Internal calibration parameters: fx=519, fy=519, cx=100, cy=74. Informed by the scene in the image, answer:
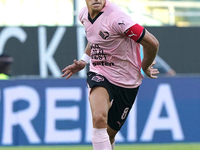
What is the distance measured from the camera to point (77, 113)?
882cm

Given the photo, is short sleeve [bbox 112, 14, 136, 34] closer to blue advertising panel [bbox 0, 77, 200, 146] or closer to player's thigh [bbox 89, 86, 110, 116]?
player's thigh [bbox 89, 86, 110, 116]

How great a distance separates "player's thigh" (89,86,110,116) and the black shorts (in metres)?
0.06

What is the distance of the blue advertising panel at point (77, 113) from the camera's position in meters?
8.66

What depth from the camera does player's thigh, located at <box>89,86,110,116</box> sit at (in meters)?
4.84

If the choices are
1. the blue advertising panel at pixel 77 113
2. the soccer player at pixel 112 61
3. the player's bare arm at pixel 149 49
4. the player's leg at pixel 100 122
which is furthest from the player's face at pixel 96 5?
the blue advertising panel at pixel 77 113

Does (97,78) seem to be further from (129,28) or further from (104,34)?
(129,28)

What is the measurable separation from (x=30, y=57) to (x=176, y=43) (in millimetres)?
3818

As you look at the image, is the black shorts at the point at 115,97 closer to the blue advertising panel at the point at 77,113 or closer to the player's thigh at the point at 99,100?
the player's thigh at the point at 99,100

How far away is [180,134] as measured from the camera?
351 inches

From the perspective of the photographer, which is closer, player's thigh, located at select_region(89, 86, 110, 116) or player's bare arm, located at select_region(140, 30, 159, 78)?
player's thigh, located at select_region(89, 86, 110, 116)

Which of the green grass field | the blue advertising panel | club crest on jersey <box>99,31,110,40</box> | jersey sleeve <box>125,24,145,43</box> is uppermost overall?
jersey sleeve <box>125,24,145,43</box>

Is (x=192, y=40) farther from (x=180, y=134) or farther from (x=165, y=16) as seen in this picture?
(x=180, y=134)

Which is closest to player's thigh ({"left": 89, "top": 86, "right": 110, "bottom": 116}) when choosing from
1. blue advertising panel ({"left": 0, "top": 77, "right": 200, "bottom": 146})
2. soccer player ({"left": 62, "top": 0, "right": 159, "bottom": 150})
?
soccer player ({"left": 62, "top": 0, "right": 159, "bottom": 150})

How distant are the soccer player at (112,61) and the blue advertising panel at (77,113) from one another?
332cm
